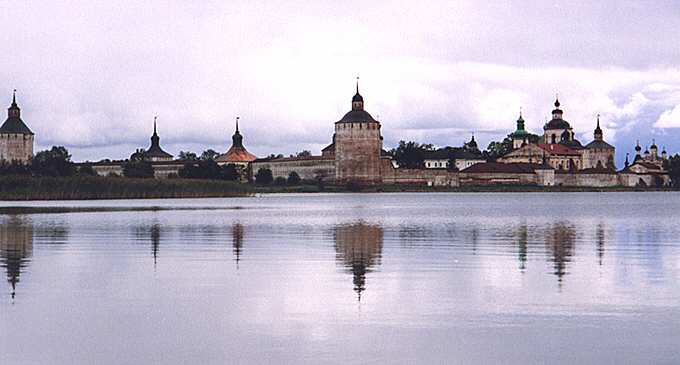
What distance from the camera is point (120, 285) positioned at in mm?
13156

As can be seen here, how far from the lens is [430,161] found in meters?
135

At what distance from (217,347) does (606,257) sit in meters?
9.99

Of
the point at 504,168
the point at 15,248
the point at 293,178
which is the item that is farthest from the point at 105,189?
the point at 504,168

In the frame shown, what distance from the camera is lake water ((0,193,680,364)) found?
8625 millimetres

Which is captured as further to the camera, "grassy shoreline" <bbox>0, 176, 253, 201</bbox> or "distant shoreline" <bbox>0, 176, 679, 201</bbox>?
"distant shoreline" <bbox>0, 176, 679, 201</bbox>

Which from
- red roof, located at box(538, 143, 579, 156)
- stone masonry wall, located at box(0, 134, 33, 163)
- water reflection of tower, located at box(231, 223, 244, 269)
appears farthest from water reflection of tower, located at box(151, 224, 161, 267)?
red roof, located at box(538, 143, 579, 156)

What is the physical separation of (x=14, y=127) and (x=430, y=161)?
167 feet

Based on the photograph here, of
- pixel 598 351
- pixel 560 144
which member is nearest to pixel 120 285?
pixel 598 351

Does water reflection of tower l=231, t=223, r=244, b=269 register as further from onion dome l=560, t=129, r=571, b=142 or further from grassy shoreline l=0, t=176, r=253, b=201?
onion dome l=560, t=129, r=571, b=142

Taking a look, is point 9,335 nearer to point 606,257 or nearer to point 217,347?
point 217,347

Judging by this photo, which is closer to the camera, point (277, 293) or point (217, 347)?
point (217, 347)

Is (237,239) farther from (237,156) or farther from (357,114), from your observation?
(237,156)

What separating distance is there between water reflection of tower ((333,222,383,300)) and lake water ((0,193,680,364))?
56mm

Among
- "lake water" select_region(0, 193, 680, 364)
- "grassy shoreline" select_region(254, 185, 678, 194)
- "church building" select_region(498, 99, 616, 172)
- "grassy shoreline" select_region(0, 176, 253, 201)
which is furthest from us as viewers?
"church building" select_region(498, 99, 616, 172)
